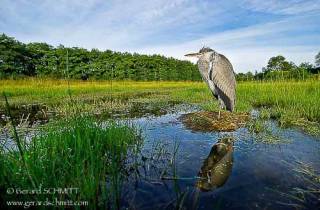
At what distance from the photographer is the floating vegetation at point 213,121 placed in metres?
5.64

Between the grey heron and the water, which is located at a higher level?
the grey heron

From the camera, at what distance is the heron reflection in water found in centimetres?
288

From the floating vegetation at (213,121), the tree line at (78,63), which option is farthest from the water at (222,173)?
the tree line at (78,63)

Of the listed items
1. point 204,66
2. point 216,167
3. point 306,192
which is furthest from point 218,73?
point 306,192

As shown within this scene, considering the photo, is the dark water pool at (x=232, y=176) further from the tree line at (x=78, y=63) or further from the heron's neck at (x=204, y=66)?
the tree line at (x=78, y=63)

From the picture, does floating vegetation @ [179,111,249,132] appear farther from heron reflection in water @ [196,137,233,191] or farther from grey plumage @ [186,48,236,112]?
heron reflection in water @ [196,137,233,191]

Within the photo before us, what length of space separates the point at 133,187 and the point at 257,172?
143 cm

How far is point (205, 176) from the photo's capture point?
3131 mm

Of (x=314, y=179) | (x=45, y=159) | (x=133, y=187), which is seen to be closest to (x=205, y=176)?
(x=133, y=187)

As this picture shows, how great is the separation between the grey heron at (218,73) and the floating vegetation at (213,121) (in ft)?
1.18

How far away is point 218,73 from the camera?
6.00m

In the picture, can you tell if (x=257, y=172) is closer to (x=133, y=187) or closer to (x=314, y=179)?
(x=314, y=179)

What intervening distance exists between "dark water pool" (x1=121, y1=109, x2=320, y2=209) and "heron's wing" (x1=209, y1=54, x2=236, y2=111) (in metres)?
1.49

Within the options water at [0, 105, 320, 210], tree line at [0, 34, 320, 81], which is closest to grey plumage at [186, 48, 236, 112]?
water at [0, 105, 320, 210]
